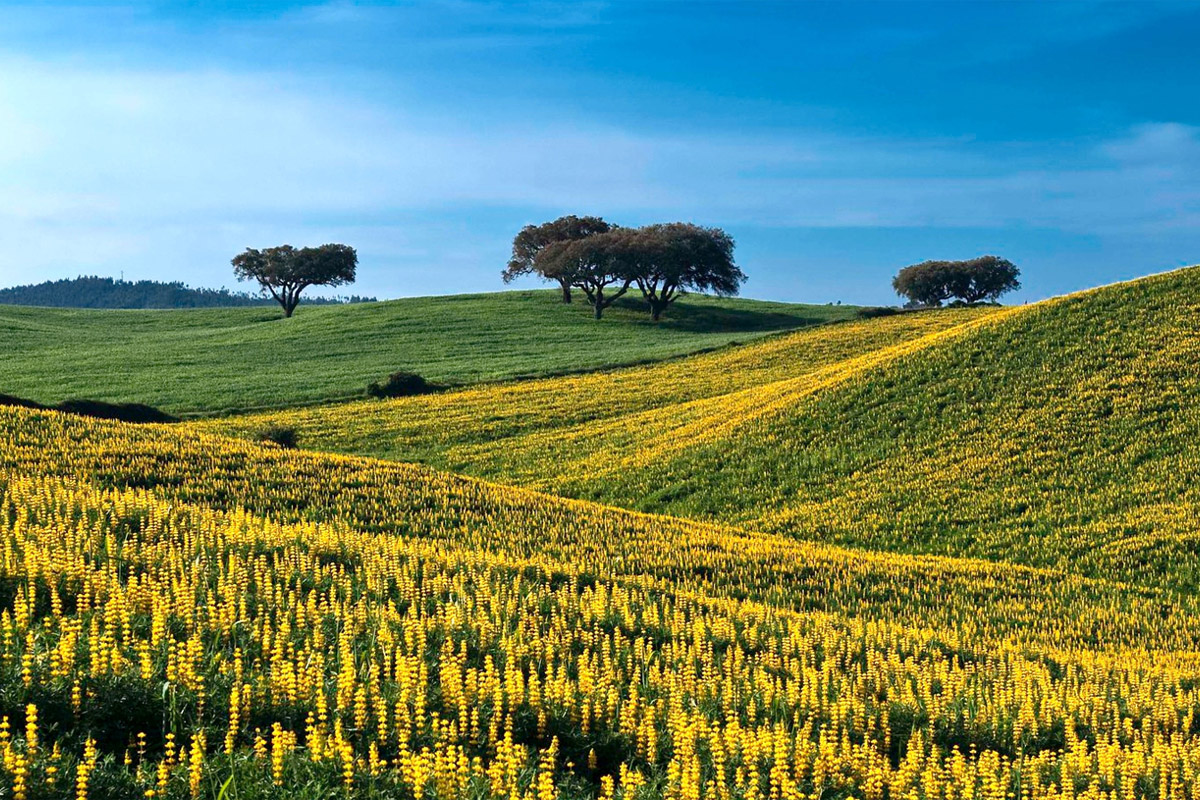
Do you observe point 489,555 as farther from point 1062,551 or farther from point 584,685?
point 1062,551

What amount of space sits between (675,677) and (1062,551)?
64.9ft

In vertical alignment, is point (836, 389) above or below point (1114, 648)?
above

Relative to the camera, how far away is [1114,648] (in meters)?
17.8

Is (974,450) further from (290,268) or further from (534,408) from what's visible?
(290,268)

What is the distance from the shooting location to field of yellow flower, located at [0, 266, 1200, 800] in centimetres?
820

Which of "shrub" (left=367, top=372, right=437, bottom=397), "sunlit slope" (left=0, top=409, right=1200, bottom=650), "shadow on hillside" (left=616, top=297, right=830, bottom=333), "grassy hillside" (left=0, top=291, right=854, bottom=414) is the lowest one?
"sunlit slope" (left=0, top=409, right=1200, bottom=650)

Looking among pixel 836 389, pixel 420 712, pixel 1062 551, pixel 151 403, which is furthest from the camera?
pixel 151 403

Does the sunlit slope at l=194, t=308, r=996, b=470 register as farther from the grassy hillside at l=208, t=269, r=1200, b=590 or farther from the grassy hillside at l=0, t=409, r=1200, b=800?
the grassy hillside at l=0, t=409, r=1200, b=800

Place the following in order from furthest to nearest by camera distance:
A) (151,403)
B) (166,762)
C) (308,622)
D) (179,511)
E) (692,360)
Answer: (692,360), (151,403), (179,511), (308,622), (166,762)

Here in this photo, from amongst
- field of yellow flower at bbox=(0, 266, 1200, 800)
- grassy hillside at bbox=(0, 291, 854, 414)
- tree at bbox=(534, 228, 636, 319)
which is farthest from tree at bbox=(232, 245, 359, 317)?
field of yellow flower at bbox=(0, 266, 1200, 800)

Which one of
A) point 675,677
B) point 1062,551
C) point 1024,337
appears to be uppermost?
point 1024,337

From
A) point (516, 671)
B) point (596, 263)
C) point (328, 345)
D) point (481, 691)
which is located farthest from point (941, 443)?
point (596, 263)

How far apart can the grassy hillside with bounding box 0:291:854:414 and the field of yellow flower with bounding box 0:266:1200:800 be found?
31189 millimetres

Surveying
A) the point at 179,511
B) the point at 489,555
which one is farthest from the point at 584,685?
the point at 179,511
